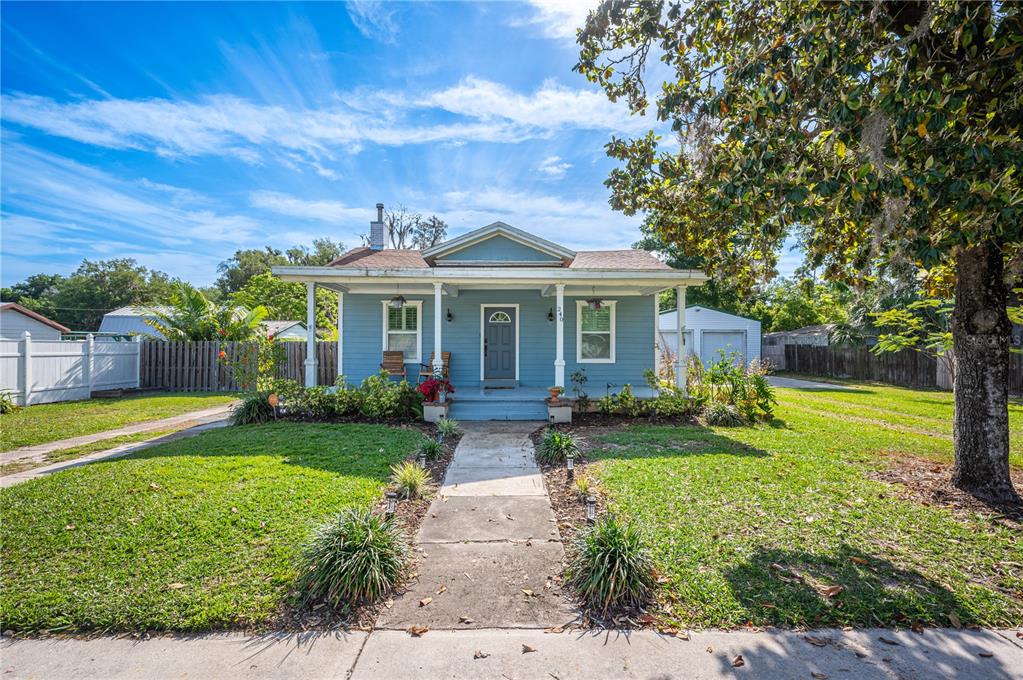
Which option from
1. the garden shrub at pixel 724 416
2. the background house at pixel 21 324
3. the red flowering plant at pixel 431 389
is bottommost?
the garden shrub at pixel 724 416

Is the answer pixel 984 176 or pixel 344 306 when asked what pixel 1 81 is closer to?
pixel 344 306

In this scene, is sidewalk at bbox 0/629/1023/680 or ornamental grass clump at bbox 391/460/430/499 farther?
ornamental grass clump at bbox 391/460/430/499

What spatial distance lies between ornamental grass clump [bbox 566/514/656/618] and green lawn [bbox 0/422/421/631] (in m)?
2.02

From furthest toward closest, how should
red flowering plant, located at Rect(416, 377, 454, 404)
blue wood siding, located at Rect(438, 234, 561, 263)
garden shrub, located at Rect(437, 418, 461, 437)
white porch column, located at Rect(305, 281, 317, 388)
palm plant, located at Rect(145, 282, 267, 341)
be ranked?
palm plant, located at Rect(145, 282, 267, 341) < blue wood siding, located at Rect(438, 234, 561, 263) < white porch column, located at Rect(305, 281, 317, 388) < red flowering plant, located at Rect(416, 377, 454, 404) < garden shrub, located at Rect(437, 418, 461, 437)

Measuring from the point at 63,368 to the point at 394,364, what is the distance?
360 inches

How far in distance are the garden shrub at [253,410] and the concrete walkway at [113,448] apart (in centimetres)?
56

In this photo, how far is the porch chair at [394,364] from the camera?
36.4ft

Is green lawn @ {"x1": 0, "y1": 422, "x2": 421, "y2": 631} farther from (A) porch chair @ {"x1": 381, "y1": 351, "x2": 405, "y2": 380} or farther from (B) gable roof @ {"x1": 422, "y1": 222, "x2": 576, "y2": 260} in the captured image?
(B) gable roof @ {"x1": 422, "y1": 222, "x2": 576, "y2": 260}

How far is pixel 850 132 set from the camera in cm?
Result: 365

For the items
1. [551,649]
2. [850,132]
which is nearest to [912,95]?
[850,132]

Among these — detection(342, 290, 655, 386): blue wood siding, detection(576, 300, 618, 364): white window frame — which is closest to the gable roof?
detection(342, 290, 655, 386): blue wood siding

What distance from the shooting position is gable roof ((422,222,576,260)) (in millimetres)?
11383

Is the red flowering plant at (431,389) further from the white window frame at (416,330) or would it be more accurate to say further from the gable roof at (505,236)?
the gable roof at (505,236)

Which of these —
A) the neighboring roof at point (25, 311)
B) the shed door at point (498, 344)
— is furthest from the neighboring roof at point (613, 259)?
the neighboring roof at point (25, 311)
